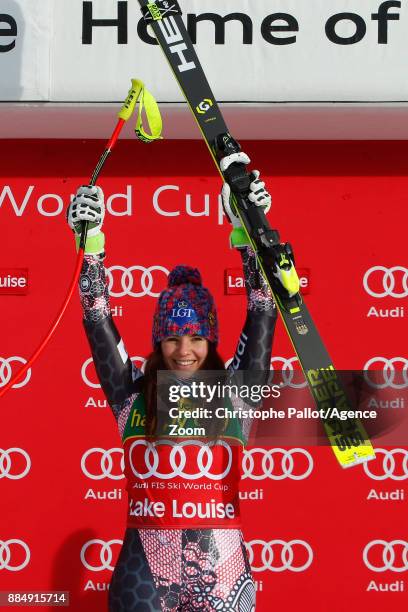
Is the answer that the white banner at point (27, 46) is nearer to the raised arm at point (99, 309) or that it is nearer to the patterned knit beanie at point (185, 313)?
the raised arm at point (99, 309)

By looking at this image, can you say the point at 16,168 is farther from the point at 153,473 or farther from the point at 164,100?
the point at 153,473

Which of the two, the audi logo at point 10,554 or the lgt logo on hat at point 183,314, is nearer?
the lgt logo on hat at point 183,314

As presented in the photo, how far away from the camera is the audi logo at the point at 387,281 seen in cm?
429

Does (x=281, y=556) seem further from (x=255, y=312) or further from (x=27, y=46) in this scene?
(x=27, y=46)

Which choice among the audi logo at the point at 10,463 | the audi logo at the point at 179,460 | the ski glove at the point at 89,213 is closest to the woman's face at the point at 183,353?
the audi logo at the point at 179,460

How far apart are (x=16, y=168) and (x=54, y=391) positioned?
977 mm

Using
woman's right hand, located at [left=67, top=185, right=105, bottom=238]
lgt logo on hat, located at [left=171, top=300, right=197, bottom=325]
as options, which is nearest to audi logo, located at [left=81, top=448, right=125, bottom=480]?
lgt logo on hat, located at [left=171, top=300, right=197, bottom=325]

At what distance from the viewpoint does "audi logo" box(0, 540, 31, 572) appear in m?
4.21

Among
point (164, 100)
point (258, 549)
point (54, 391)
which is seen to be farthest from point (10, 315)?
point (258, 549)

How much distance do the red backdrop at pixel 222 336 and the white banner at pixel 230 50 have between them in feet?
1.70

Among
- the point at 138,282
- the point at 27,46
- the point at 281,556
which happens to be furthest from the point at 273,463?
the point at 27,46

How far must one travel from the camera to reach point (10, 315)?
4301 mm

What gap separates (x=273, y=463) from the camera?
13.9ft

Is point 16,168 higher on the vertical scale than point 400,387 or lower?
higher
